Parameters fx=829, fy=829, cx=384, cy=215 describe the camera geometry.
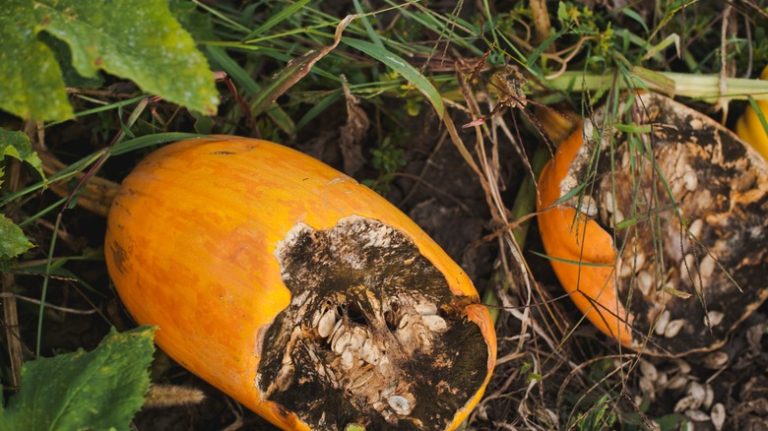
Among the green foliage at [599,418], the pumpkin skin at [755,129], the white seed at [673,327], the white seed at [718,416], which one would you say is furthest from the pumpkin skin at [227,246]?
the pumpkin skin at [755,129]

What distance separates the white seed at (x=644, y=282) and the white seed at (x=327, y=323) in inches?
29.4

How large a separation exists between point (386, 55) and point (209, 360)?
73 centimetres

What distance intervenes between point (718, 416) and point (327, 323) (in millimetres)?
1061

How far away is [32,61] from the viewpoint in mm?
1296

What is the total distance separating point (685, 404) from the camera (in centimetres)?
206

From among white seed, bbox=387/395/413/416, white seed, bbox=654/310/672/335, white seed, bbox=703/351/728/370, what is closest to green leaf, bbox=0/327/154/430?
white seed, bbox=387/395/413/416

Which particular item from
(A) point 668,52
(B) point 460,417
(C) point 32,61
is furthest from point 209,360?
(A) point 668,52

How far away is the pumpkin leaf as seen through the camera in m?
1.27

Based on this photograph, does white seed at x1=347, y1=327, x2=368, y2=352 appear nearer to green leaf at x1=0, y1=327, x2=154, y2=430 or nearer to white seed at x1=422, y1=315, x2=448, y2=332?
white seed at x1=422, y1=315, x2=448, y2=332

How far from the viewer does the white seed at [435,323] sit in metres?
1.67

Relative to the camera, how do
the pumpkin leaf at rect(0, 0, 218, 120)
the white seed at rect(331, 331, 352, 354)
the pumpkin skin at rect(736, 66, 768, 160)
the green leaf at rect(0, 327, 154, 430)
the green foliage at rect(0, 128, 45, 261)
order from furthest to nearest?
1. the pumpkin skin at rect(736, 66, 768, 160)
2. the white seed at rect(331, 331, 352, 354)
3. the green foliage at rect(0, 128, 45, 261)
4. the green leaf at rect(0, 327, 154, 430)
5. the pumpkin leaf at rect(0, 0, 218, 120)

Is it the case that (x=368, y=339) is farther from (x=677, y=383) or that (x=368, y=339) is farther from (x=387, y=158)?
(x=677, y=383)

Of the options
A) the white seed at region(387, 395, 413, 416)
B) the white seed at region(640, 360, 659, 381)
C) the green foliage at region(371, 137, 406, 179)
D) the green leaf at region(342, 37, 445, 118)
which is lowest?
the white seed at region(640, 360, 659, 381)

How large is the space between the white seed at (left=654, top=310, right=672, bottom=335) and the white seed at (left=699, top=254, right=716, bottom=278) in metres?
0.13
